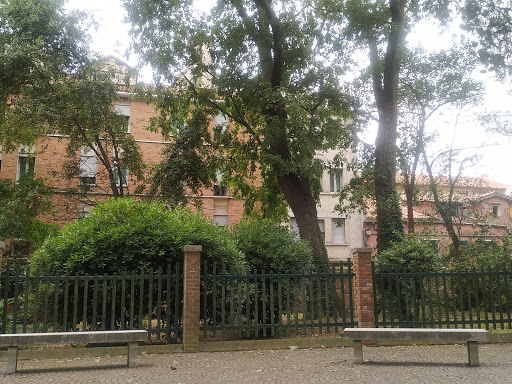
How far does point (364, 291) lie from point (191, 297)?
356 cm

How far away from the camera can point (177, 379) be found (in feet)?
22.5

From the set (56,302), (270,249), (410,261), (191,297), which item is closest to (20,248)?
(56,302)

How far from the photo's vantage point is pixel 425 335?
7.80 metres

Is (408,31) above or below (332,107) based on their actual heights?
above

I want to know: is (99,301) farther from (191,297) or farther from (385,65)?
(385,65)

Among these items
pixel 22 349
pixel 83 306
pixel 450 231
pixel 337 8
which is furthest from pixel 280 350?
pixel 450 231

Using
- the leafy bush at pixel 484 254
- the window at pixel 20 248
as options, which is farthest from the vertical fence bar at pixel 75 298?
the window at pixel 20 248

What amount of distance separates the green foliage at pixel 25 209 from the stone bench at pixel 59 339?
14.0 meters

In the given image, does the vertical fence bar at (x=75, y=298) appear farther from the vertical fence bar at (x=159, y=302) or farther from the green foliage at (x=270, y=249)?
the green foliage at (x=270, y=249)

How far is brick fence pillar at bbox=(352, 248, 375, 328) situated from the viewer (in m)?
9.84

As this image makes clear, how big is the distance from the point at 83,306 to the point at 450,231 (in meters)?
17.0

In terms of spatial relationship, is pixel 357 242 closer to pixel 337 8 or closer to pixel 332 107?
pixel 332 107

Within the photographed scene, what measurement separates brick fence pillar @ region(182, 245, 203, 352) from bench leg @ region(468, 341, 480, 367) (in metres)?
4.93

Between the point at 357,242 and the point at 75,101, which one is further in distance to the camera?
the point at 357,242
